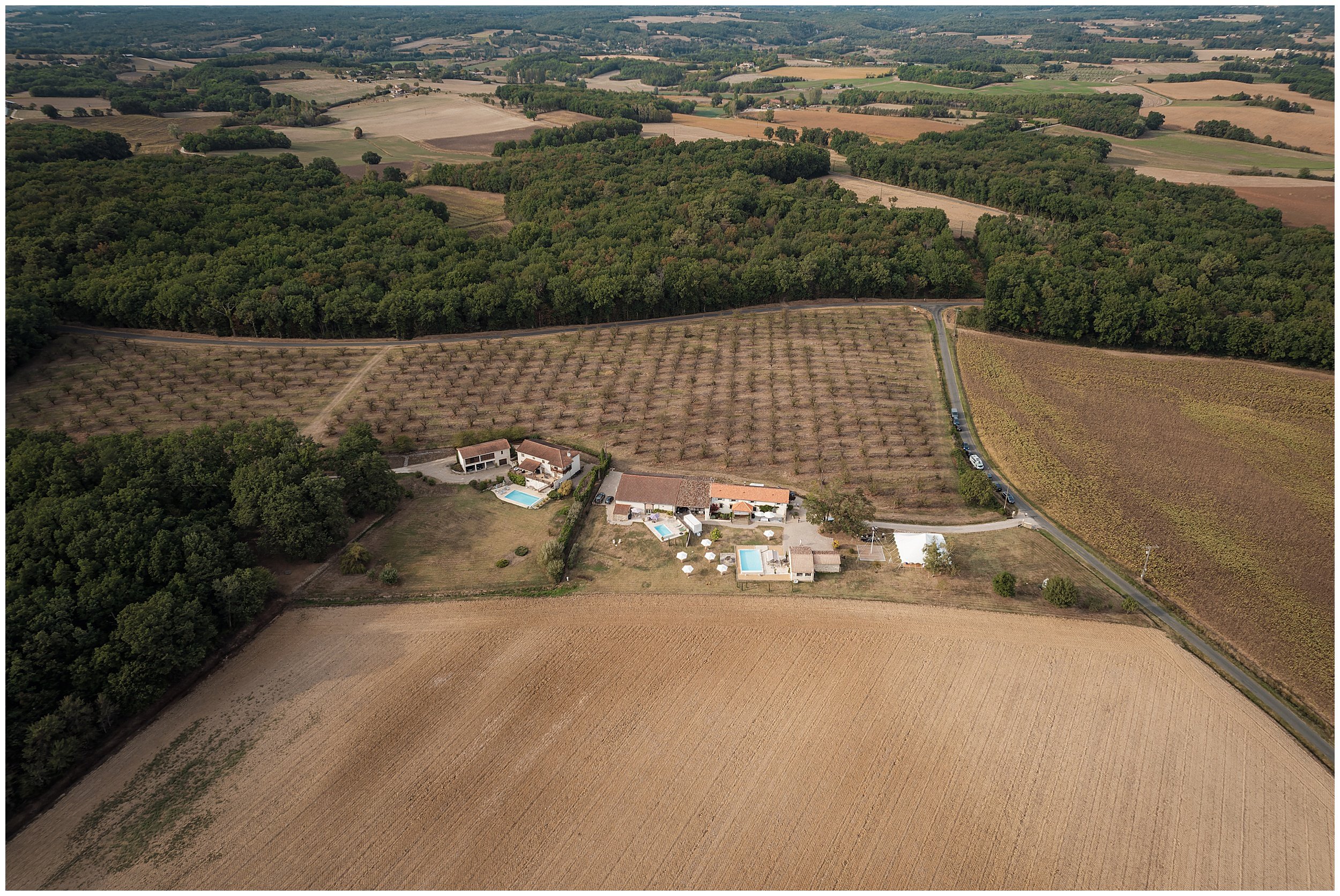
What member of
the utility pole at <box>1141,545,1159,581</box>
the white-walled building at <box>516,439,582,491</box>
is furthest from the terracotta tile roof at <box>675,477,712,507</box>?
the utility pole at <box>1141,545,1159,581</box>

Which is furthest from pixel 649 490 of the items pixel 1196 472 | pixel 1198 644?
pixel 1196 472

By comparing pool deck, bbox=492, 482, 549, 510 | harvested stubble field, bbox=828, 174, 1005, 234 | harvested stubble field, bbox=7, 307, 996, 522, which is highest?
harvested stubble field, bbox=828, 174, 1005, 234

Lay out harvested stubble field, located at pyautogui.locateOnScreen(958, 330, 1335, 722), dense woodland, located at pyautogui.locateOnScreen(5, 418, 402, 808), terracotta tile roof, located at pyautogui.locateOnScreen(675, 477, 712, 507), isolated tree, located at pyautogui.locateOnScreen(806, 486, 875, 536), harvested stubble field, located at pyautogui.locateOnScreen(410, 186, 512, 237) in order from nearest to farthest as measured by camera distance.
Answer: dense woodland, located at pyautogui.locateOnScreen(5, 418, 402, 808) → harvested stubble field, located at pyautogui.locateOnScreen(958, 330, 1335, 722) → isolated tree, located at pyautogui.locateOnScreen(806, 486, 875, 536) → terracotta tile roof, located at pyautogui.locateOnScreen(675, 477, 712, 507) → harvested stubble field, located at pyautogui.locateOnScreen(410, 186, 512, 237)

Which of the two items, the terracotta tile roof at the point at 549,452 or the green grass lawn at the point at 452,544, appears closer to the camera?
the green grass lawn at the point at 452,544

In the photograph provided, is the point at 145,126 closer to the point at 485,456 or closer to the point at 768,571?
the point at 485,456

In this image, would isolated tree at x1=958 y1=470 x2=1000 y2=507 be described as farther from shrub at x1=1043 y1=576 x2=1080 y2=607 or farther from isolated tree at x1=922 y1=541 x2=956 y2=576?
shrub at x1=1043 y1=576 x2=1080 y2=607

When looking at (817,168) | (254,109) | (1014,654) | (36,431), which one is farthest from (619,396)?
(254,109)

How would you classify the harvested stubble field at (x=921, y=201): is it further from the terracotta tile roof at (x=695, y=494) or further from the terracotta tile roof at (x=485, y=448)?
the terracotta tile roof at (x=485, y=448)

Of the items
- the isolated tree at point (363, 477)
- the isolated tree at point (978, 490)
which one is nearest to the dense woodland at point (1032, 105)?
the isolated tree at point (978, 490)
